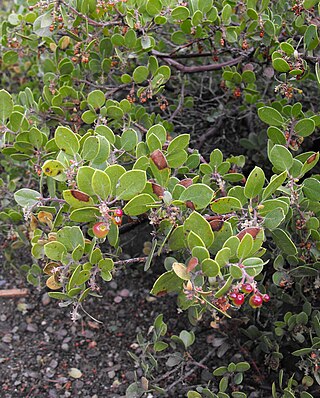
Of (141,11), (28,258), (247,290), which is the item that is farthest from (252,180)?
(28,258)

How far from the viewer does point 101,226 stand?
1234mm

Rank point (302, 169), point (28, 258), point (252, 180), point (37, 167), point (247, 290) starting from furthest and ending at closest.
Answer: point (28, 258), point (37, 167), point (302, 169), point (252, 180), point (247, 290)

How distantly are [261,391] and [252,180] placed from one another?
1030mm

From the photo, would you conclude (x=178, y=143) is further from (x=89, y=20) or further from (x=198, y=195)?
(x=89, y=20)

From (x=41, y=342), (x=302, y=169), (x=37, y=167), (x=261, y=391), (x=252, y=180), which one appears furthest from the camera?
(x=41, y=342)

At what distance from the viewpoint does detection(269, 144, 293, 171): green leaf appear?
55.5 inches

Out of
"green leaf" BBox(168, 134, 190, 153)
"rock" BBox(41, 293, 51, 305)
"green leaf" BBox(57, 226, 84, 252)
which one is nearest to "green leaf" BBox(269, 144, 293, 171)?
"green leaf" BBox(168, 134, 190, 153)

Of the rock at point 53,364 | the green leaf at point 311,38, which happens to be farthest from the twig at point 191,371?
the green leaf at point 311,38

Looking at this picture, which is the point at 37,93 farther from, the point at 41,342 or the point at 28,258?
the point at 41,342

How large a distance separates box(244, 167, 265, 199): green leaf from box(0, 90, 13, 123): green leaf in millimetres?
751

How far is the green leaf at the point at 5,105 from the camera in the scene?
1.61 meters

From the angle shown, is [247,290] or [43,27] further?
[43,27]

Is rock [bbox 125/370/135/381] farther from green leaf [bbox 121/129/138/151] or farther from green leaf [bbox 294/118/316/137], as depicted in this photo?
green leaf [bbox 294/118/316/137]

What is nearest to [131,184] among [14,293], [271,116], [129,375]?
[271,116]
